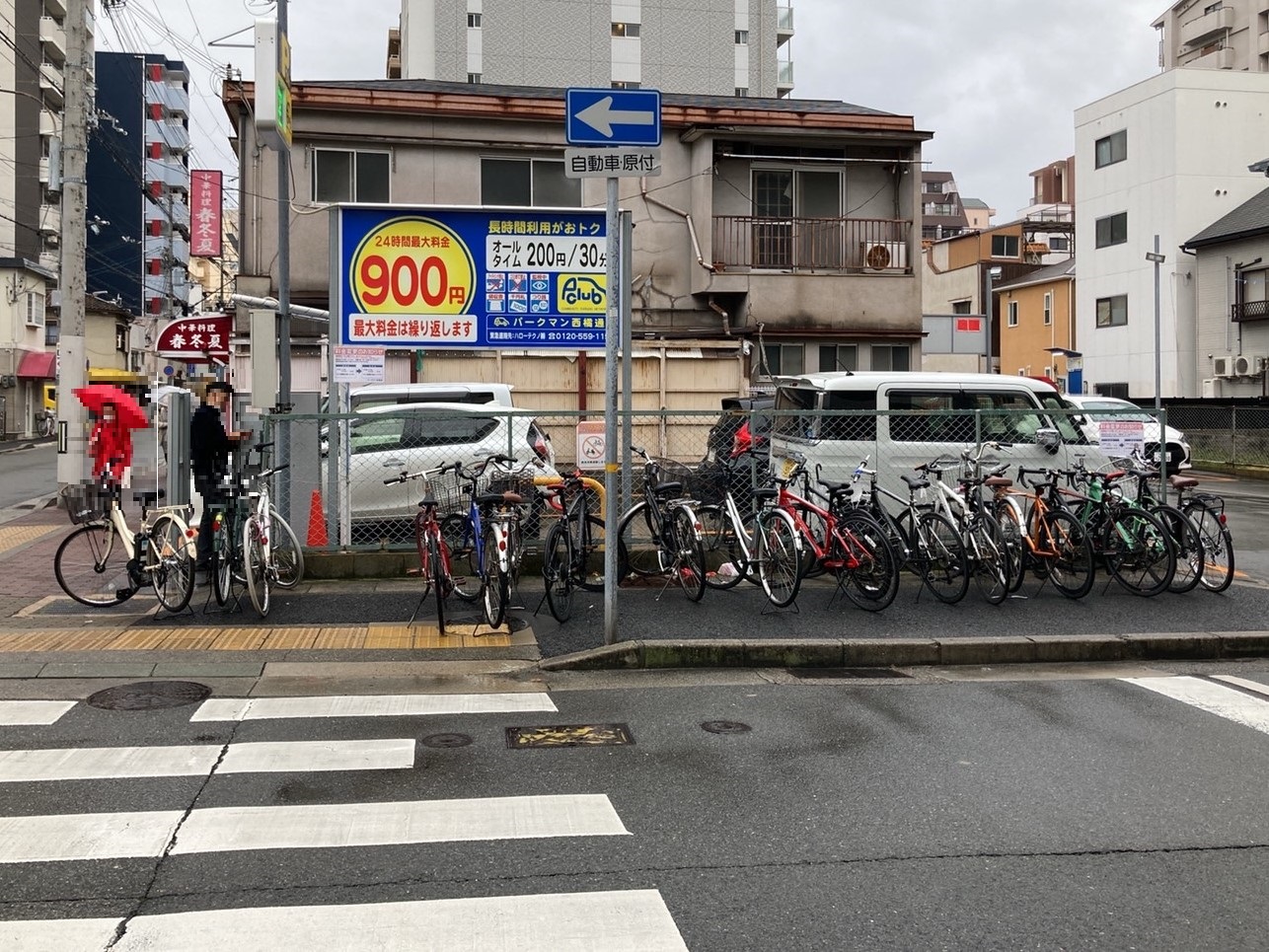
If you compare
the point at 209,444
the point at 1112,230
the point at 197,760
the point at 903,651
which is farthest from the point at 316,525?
the point at 1112,230

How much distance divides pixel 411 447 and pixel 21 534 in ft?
20.8

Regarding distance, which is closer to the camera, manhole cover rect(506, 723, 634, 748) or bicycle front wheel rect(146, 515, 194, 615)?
manhole cover rect(506, 723, 634, 748)

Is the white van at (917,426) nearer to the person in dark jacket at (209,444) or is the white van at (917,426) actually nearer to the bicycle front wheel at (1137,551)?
the bicycle front wheel at (1137,551)

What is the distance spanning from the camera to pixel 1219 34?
204 feet

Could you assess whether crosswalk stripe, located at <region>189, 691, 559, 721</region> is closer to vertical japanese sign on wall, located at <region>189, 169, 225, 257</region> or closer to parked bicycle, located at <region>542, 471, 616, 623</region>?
parked bicycle, located at <region>542, 471, 616, 623</region>

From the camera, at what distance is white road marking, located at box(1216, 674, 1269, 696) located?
746 centimetres

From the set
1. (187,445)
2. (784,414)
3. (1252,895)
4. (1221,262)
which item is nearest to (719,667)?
(784,414)

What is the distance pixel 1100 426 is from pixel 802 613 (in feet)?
13.6

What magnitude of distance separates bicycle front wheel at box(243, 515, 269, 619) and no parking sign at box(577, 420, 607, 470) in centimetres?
285

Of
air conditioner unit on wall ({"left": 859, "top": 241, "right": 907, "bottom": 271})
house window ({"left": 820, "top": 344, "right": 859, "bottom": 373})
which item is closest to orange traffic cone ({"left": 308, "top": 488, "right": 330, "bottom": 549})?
house window ({"left": 820, "top": 344, "right": 859, "bottom": 373})

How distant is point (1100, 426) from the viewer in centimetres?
1124

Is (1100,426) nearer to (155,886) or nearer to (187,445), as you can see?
(187,445)

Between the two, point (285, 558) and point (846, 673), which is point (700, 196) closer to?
point (285, 558)

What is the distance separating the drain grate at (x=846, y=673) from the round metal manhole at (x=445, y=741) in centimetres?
266
